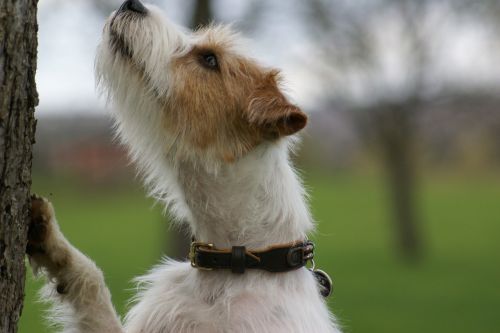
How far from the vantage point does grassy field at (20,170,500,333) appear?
41.2ft

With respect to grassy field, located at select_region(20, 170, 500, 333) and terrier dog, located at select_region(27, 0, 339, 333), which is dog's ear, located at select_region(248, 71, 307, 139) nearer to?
terrier dog, located at select_region(27, 0, 339, 333)

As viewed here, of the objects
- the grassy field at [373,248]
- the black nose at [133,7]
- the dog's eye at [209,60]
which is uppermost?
the black nose at [133,7]

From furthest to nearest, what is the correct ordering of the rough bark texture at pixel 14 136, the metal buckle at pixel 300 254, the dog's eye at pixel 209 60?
the dog's eye at pixel 209 60 → the metal buckle at pixel 300 254 → the rough bark texture at pixel 14 136

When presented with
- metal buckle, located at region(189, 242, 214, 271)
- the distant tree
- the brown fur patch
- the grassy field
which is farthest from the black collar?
the distant tree

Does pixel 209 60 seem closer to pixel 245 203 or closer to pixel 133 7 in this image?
pixel 133 7

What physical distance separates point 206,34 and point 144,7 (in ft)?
1.38

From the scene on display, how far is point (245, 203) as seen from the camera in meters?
4.14

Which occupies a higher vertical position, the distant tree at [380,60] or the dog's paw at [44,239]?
the distant tree at [380,60]

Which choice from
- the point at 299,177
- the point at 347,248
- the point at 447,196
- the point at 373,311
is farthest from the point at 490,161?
the point at 299,177

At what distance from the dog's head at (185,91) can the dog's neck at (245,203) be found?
0.09m

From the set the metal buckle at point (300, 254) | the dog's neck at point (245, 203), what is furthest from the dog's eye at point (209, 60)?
the metal buckle at point (300, 254)

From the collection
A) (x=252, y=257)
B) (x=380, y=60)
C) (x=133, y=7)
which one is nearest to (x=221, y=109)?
(x=133, y=7)

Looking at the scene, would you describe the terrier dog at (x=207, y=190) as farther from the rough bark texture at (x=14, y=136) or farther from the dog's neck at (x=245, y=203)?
the rough bark texture at (x=14, y=136)

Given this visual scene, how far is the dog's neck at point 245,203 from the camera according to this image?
13.4 feet
